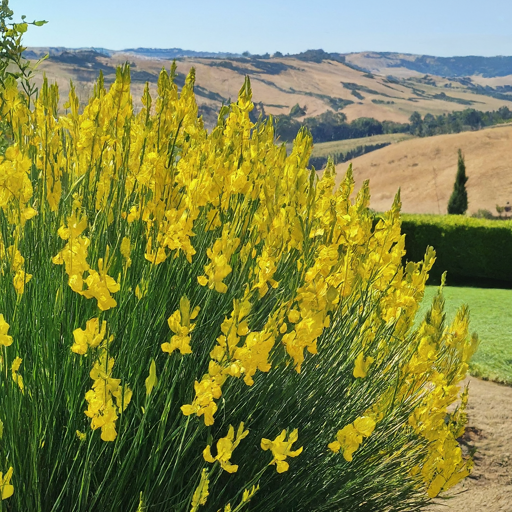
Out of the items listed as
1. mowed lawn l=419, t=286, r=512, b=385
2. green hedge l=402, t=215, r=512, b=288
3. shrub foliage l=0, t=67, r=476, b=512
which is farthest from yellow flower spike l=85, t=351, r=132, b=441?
green hedge l=402, t=215, r=512, b=288

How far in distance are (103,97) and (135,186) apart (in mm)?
363

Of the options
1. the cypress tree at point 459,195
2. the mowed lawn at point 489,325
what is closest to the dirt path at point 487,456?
the mowed lawn at point 489,325

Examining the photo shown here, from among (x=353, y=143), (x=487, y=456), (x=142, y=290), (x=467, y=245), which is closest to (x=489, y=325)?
(x=487, y=456)

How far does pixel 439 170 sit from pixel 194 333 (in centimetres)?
4890

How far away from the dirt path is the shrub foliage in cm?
104

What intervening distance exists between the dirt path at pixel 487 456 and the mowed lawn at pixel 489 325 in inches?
26.5

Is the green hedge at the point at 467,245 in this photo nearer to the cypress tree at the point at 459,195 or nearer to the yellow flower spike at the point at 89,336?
the cypress tree at the point at 459,195

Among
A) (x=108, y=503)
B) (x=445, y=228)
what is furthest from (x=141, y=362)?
(x=445, y=228)

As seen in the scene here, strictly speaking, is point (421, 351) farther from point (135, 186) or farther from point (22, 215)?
point (22, 215)

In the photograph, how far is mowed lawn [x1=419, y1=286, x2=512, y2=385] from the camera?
5797 mm

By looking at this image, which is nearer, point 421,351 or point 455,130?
point 421,351

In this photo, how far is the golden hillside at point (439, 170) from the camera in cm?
3877

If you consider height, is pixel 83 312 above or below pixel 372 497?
above

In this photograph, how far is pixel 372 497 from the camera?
2219 mm
